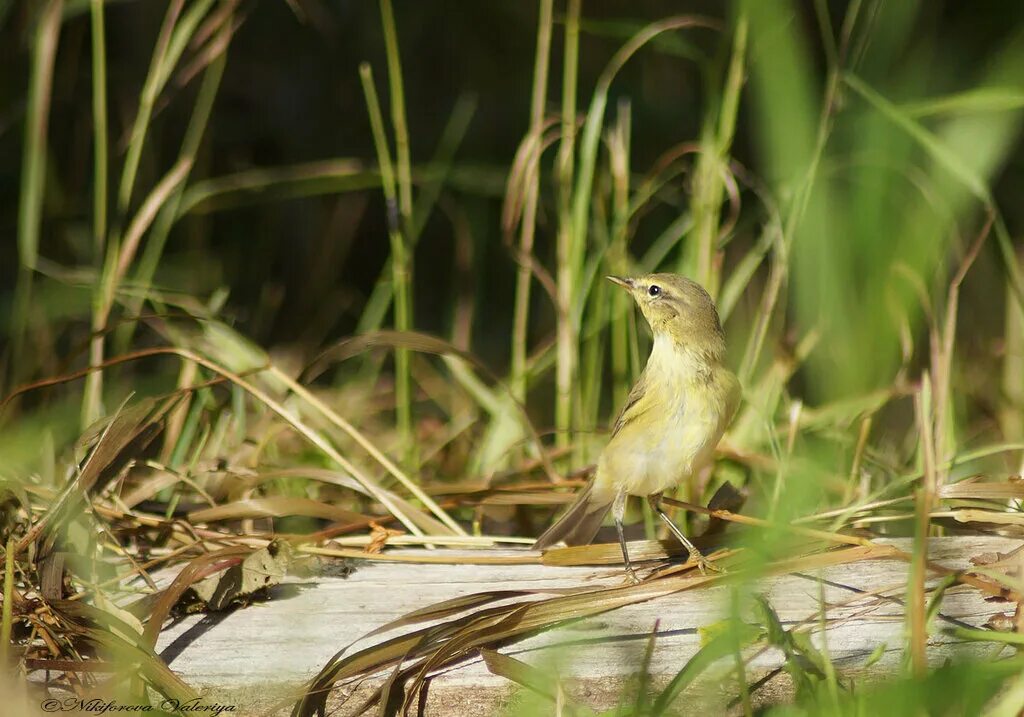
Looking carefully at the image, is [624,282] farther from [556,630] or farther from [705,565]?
[556,630]

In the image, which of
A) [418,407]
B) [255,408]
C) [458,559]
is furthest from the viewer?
[418,407]

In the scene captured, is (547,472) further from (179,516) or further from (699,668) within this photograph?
(699,668)

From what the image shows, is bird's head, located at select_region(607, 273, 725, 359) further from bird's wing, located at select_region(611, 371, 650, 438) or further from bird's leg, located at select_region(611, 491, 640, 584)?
bird's leg, located at select_region(611, 491, 640, 584)

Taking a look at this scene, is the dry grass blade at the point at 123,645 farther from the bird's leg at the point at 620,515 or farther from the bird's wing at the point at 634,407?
the bird's wing at the point at 634,407

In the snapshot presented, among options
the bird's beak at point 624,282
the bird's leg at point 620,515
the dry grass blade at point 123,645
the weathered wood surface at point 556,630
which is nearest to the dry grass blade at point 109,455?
the dry grass blade at point 123,645

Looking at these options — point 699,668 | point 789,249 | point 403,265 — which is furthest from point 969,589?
point 403,265

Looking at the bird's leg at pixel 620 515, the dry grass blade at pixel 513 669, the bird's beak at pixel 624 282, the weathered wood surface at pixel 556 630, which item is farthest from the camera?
the bird's beak at pixel 624 282

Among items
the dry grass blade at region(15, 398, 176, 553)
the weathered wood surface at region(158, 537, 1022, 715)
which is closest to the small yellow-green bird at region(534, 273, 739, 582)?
the weathered wood surface at region(158, 537, 1022, 715)

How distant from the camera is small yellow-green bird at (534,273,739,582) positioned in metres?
2.59

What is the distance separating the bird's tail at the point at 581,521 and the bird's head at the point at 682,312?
→ 44 centimetres

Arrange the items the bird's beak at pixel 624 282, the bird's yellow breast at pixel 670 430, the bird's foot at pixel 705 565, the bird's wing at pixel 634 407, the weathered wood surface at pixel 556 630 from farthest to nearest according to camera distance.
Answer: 1. the bird's beak at pixel 624 282
2. the bird's wing at pixel 634 407
3. the bird's yellow breast at pixel 670 430
4. the bird's foot at pixel 705 565
5. the weathered wood surface at pixel 556 630

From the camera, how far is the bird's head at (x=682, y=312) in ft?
8.93

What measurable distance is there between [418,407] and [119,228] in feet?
5.36

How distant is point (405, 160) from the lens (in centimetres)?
335
